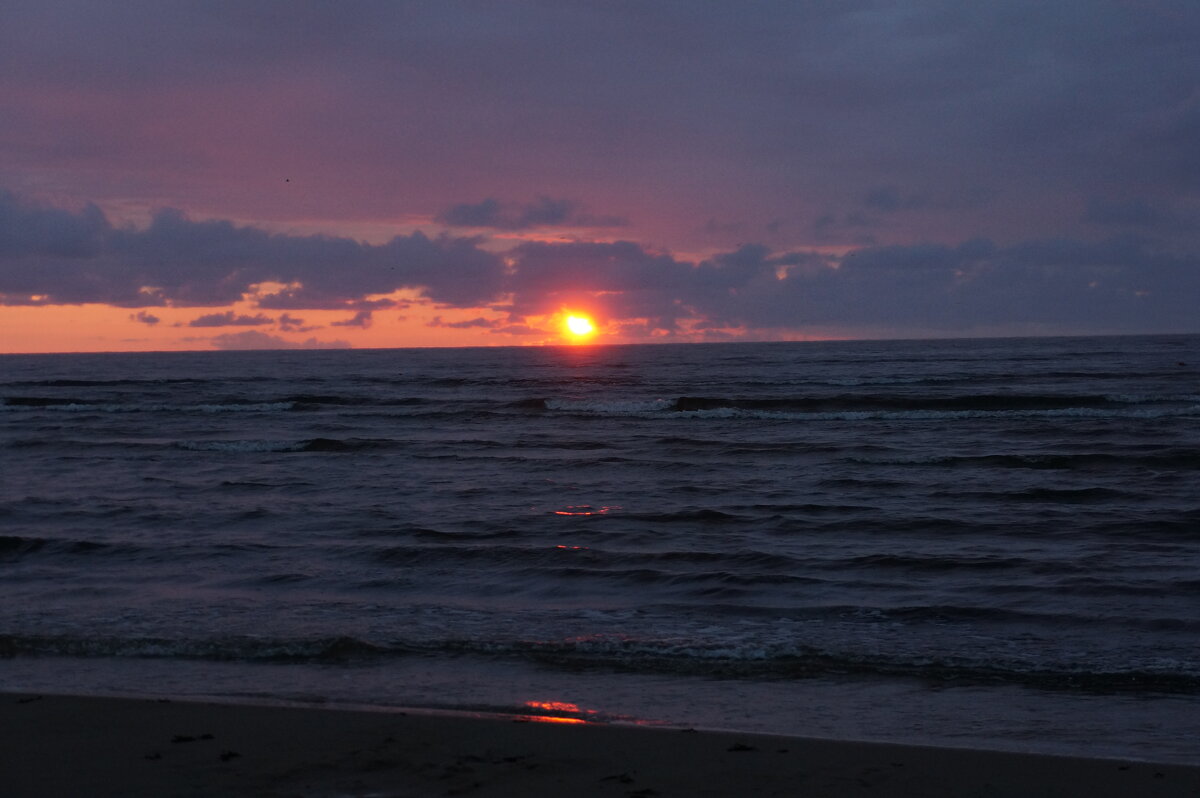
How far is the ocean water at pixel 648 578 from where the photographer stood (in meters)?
7.70

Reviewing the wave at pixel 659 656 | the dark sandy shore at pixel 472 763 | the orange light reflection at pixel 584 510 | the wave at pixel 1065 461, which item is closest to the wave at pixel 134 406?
the orange light reflection at pixel 584 510

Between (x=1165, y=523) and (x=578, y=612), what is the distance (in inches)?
395

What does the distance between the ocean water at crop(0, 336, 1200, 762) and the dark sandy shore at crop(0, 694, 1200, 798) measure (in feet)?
2.00

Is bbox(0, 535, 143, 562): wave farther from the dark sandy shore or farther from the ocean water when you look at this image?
the dark sandy shore

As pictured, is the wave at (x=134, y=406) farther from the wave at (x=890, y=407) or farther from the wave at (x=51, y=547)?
the wave at (x=51, y=547)

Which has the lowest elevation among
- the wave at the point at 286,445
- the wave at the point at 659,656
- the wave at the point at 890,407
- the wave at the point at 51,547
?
the wave at the point at 659,656

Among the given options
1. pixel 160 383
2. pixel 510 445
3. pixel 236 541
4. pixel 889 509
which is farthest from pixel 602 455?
pixel 160 383

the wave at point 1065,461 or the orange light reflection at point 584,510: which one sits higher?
the wave at point 1065,461

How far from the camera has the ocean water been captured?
770 cm

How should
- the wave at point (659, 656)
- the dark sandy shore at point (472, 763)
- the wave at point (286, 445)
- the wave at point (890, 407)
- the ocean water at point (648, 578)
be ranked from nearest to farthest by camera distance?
the dark sandy shore at point (472, 763), the ocean water at point (648, 578), the wave at point (659, 656), the wave at point (286, 445), the wave at point (890, 407)

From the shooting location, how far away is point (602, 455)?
25.4 metres

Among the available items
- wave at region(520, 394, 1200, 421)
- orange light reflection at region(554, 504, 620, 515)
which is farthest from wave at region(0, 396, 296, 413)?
orange light reflection at region(554, 504, 620, 515)

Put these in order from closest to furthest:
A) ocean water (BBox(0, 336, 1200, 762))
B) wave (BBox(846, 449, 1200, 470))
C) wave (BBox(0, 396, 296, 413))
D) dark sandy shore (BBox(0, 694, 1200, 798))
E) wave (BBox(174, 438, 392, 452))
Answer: dark sandy shore (BBox(0, 694, 1200, 798)) → ocean water (BBox(0, 336, 1200, 762)) → wave (BBox(846, 449, 1200, 470)) → wave (BBox(174, 438, 392, 452)) → wave (BBox(0, 396, 296, 413))

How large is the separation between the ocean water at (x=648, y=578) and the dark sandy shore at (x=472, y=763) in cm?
61
